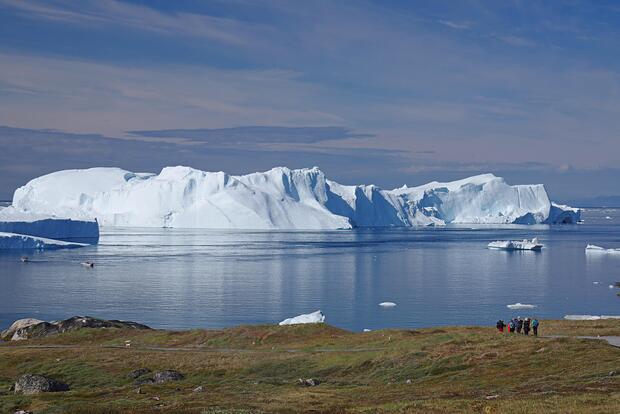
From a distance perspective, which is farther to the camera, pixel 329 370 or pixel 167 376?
pixel 167 376

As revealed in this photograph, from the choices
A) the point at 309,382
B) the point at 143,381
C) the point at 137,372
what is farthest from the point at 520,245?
the point at 309,382

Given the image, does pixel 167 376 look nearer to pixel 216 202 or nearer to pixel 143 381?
pixel 143 381

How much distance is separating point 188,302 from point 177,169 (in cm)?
13090

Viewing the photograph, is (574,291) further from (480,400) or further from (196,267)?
(480,400)

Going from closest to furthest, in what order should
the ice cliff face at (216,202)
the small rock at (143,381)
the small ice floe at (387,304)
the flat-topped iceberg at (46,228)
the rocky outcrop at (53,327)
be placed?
the small rock at (143,381) < the rocky outcrop at (53,327) < the small ice floe at (387,304) < the flat-topped iceberg at (46,228) < the ice cliff face at (216,202)

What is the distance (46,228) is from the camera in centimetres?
13650

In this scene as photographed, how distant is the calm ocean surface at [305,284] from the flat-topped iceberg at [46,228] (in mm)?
9812

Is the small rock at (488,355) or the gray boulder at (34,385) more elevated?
the small rock at (488,355)

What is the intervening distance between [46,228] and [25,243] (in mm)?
14731

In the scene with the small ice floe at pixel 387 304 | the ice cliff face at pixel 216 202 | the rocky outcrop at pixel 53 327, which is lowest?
the small ice floe at pixel 387 304

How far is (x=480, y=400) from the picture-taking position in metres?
18.3

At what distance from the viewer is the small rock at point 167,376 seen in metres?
28.0

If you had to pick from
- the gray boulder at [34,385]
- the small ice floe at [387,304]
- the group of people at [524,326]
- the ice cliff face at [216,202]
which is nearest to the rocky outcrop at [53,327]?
the gray boulder at [34,385]

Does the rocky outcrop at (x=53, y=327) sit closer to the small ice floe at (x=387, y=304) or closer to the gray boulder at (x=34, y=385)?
the gray boulder at (x=34, y=385)
